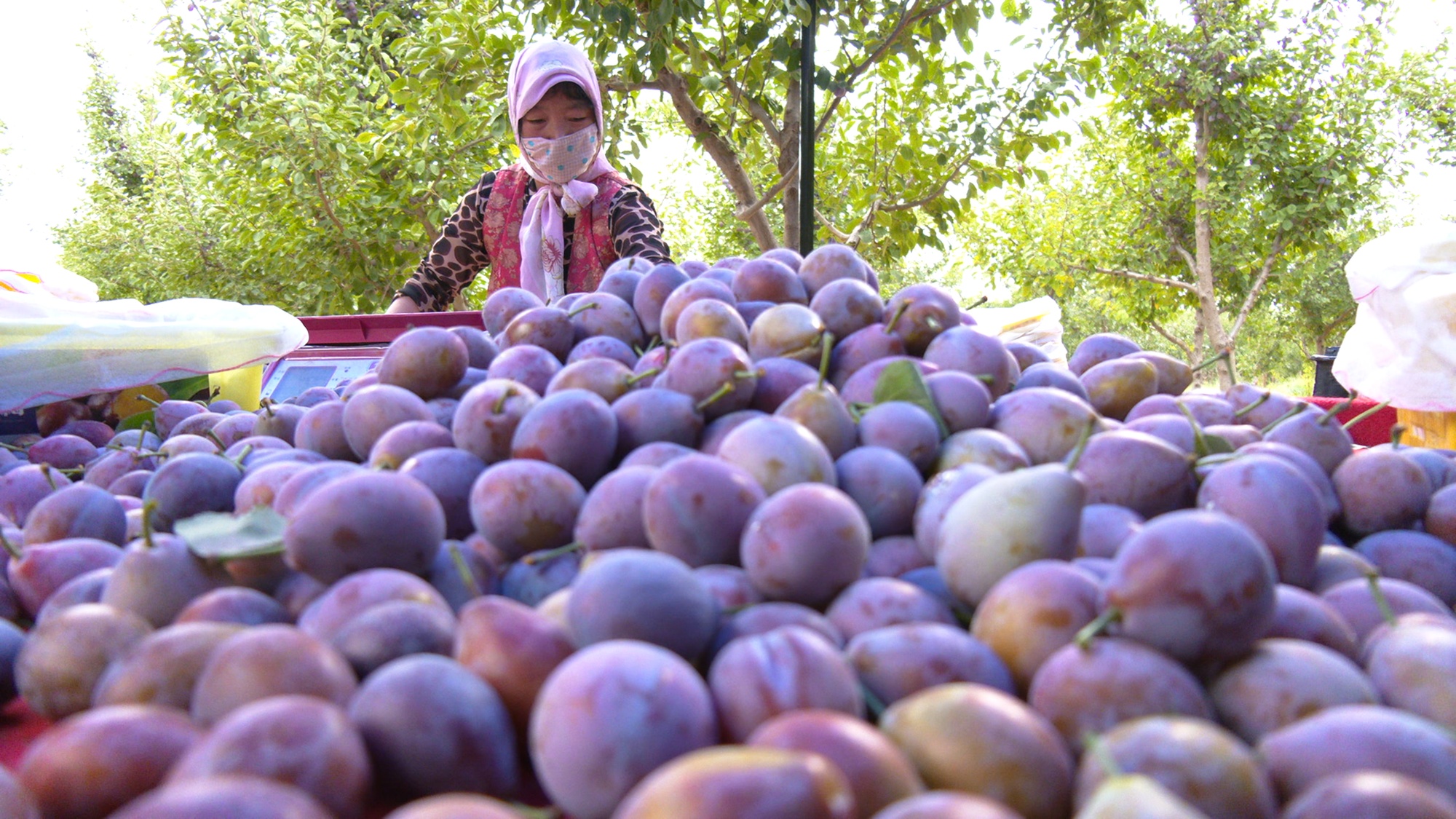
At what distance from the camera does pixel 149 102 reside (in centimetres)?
1408

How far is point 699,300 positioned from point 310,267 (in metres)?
5.41

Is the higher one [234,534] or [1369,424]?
[234,534]

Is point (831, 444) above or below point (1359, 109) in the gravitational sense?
below

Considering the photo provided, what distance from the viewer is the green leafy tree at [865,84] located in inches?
172

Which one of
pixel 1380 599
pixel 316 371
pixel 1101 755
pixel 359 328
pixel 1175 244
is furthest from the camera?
pixel 1175 244

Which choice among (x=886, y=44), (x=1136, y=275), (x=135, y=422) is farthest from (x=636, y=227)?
(x=1136, y=275)

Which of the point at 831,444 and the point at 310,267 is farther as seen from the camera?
the point at 310,267

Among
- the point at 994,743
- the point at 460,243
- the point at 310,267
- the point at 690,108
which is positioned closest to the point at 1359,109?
the point at 690,108

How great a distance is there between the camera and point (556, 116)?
356 centimetres

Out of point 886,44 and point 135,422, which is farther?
Result: point 886,44

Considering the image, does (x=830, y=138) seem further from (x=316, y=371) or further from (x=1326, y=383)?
(x=316, y=371)

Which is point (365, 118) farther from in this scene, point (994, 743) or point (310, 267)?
point (994, 743)

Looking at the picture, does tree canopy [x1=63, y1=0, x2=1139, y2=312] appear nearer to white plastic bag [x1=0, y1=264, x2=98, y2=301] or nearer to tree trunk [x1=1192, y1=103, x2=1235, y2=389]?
white plastic bag [x1=0, y1=264, x2=98, y2=301]

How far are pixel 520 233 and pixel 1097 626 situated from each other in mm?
3422
